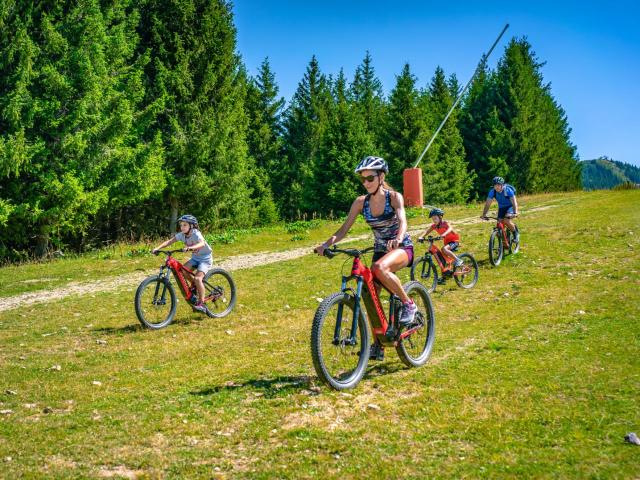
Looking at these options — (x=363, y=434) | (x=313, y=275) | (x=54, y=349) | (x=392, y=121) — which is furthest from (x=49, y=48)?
(x=392, y=121)

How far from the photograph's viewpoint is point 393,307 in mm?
7320

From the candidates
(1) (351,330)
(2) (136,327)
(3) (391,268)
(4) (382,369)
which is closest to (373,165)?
(3) (391,268)

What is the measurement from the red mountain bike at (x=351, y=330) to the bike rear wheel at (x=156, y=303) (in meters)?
5.53

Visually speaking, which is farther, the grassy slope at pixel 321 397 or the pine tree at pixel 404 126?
the pine tree at pixel 404 126

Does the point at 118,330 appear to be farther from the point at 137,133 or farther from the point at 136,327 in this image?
the point at 137,133

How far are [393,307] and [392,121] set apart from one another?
41278mm

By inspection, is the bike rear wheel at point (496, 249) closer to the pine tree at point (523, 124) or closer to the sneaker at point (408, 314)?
the sneaker at point (408, 314)

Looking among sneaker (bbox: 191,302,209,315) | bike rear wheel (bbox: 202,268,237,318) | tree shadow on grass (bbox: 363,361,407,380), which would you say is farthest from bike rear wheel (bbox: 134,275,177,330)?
tree shadow on grass (bbox: 363,361,407,380)

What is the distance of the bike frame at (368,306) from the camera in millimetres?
6764

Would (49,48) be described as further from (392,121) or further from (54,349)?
(392,121)

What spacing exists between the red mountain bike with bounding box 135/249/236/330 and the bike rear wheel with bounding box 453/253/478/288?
227 inches

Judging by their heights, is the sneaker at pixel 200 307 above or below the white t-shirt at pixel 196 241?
below

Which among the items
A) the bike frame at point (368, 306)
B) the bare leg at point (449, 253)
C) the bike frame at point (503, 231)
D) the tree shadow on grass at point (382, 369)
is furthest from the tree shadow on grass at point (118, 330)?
the bike frame at point (503, 231)

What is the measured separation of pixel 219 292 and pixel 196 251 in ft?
3.48
